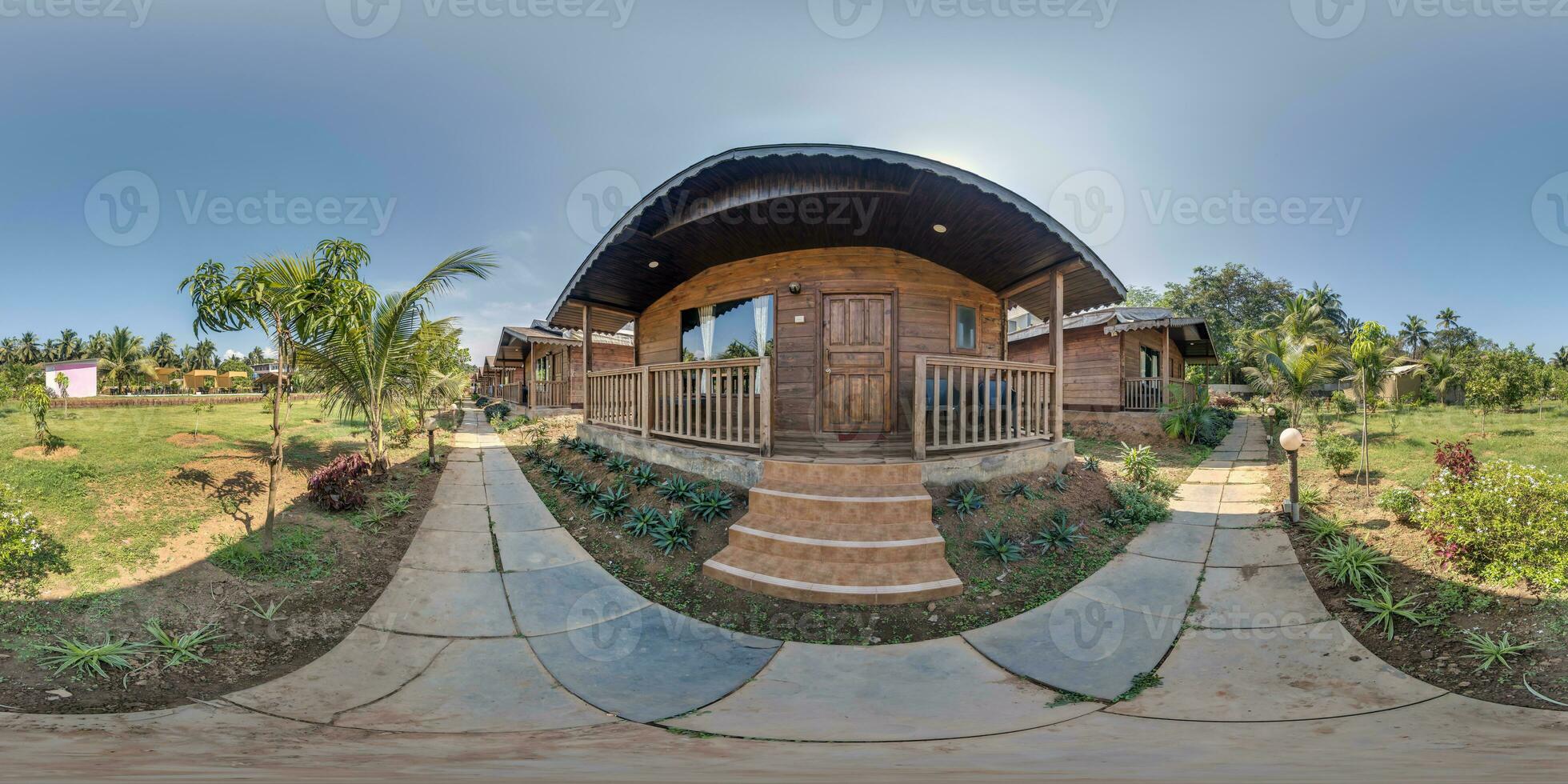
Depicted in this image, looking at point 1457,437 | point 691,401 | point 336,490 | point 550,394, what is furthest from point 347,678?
point 550,394

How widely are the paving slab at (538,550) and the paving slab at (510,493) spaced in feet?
4.52

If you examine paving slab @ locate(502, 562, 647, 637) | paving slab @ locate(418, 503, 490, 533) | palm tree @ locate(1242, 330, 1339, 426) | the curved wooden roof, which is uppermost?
the curved wooden roof

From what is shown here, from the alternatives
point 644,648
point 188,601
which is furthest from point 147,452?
point 644,648

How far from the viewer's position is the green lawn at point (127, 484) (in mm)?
4887

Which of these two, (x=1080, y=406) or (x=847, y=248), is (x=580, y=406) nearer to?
(x=847, y=248)

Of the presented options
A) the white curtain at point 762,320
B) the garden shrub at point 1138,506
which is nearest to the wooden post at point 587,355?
the white curtain at point 762,320

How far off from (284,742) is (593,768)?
1.62 m

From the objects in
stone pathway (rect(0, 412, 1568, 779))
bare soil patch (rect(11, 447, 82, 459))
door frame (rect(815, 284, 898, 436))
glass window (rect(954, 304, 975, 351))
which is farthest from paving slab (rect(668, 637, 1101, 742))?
bare soil patch (rect(11, 447, 82, 459))

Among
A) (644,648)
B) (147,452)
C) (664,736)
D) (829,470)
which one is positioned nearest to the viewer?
(664,736)

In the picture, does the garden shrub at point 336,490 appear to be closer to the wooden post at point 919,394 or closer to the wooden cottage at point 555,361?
the wooden post at point 919,394

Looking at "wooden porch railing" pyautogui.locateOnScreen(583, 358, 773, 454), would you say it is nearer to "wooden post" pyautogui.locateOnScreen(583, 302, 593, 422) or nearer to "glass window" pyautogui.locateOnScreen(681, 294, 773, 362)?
"wooden post" pyautogui.locateOnScreen(583, 302, 593, 422)

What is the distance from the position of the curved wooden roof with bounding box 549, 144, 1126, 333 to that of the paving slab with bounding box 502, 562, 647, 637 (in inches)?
183

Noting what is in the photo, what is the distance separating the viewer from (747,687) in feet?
11.6

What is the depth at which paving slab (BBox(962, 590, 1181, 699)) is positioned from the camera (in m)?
3.64
